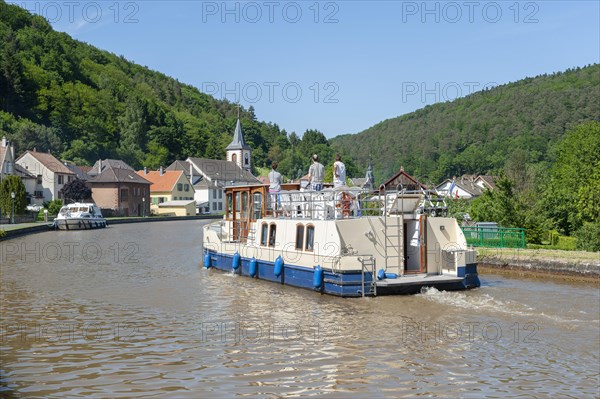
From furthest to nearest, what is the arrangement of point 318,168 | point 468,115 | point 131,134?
1. point 468,115
2. point 131,134
3. point 318,168

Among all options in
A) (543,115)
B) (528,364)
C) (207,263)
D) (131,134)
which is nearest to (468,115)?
(543,115)

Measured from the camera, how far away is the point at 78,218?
61.4m

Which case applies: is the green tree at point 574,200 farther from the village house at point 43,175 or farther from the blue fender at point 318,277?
the village house at point 43,175

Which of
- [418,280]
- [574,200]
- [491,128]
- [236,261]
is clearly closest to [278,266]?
[236,261]

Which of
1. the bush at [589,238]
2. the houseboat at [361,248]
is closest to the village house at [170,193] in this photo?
the bush at [589,238]

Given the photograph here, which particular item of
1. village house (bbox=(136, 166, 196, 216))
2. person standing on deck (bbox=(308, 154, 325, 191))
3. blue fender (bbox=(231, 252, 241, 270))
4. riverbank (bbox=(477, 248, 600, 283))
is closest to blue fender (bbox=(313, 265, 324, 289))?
person standing on deck (bbox=(308, 154, 325, 191))

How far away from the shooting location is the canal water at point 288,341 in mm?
11383

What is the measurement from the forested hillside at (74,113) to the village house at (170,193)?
74.7ft

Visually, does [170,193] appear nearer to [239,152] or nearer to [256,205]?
[239,152]

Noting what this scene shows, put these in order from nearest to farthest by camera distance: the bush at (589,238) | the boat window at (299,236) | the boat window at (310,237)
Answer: the boat window at (310,237) → the boat window at (299,236) → the bush at (589,238)

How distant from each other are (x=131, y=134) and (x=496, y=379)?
157 metres

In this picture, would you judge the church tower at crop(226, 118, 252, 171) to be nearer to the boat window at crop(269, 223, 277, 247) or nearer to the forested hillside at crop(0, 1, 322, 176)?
the forested hillside at crop(0, 1, 322, 176)

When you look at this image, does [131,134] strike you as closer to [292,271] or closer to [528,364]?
[292,271]

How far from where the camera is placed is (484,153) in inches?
6368
